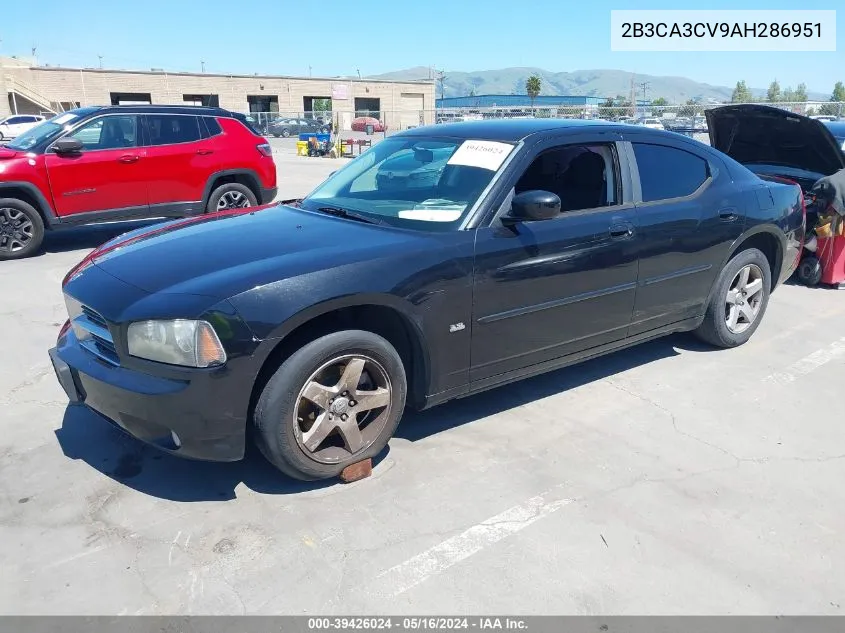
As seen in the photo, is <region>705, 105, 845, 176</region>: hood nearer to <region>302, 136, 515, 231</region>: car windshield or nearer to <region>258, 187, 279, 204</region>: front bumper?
<region>302, 136, 515, 231</region>: car windshield

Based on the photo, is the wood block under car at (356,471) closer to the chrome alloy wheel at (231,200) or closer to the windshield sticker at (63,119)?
the chrome alloy wheel at (231,200)

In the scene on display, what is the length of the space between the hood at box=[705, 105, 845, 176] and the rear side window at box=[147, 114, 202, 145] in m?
6.59

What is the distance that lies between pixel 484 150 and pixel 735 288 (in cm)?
255

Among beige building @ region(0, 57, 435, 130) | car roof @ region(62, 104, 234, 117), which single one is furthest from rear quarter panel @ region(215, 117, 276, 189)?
beige building @ region(0, 57, 435, 130)

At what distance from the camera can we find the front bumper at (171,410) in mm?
2795

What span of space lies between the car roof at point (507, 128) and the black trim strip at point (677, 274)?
3.33 feet

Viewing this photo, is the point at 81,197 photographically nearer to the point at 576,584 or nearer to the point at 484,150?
the point at 484,150

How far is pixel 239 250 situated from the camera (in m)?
3.25

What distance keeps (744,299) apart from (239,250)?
398 cm

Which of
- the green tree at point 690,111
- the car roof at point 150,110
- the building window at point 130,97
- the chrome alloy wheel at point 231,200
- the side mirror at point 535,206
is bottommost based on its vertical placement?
the chrome alloy wheel at point 231,200

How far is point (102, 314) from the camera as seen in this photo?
2.99m

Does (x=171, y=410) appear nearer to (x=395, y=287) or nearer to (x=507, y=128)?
(x=395, y=287)

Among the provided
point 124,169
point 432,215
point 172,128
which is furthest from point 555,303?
point 172,128

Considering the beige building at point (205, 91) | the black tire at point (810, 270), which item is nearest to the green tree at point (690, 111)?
the black tire at point (810, 270)
